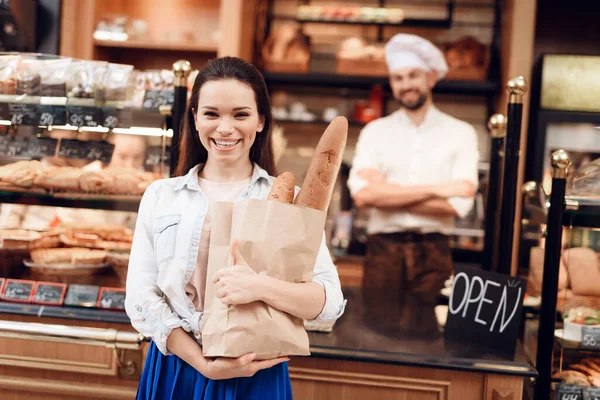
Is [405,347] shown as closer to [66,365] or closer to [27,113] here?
[66,365]

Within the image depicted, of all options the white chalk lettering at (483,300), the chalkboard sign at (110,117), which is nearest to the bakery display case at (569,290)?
the white chalk lettering at (483,300)

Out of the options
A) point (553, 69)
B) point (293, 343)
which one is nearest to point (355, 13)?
point (553, 69)

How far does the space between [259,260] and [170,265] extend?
8.0 inches

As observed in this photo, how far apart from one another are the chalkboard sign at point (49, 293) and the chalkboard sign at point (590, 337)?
1.35 meters

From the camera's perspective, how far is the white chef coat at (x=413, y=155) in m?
2.52

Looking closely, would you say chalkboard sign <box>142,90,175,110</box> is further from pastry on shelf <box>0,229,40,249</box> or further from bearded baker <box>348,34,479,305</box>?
bearded baker <box>348,34,479,305</box>

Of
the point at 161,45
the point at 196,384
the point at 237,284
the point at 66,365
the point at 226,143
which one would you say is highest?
the point at 161,45

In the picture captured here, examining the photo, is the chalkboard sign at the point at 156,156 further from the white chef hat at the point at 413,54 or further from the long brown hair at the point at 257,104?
the white chef hat at the point at 413,54

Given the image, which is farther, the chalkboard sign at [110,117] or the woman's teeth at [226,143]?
the chalkboard sign at [110,117]

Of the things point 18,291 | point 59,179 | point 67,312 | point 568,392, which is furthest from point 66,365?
point 568,392

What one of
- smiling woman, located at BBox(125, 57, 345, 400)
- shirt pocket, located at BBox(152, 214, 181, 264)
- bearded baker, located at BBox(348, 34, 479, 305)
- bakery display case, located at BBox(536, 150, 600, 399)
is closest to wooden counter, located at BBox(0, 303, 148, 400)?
smiling woman, located at BBox(125, 57, 345, 400)

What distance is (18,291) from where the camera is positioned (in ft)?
5.45

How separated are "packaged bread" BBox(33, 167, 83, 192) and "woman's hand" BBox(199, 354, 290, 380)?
33.2 inches

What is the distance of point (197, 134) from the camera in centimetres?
122
